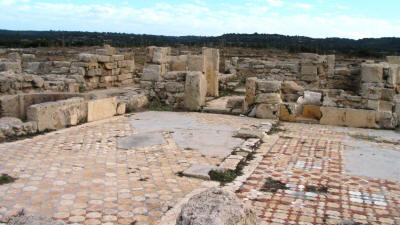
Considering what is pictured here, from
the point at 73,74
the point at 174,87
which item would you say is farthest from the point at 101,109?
the point at 73,74

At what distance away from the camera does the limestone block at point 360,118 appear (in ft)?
32.1

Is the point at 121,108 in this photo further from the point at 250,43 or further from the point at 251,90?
the point at 250,43

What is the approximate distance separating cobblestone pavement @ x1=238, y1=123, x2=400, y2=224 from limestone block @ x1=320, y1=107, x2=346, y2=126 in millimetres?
2825

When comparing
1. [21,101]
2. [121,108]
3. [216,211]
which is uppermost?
[21,101]

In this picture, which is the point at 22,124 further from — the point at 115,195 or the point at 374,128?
the point at 374,128

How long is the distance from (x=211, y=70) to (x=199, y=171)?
9590 millimetres

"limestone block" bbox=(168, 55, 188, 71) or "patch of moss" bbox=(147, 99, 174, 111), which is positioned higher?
"limestone block" bbox=(168, 55, 188, 71)

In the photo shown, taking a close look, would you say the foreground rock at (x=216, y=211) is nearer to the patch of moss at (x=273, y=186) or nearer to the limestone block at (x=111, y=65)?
the patch of moss at (x=273, y=186)

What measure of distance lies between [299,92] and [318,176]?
605 cm

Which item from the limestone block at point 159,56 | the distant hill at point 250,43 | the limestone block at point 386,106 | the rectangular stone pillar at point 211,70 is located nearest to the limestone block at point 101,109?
the limestone block at point 159,56

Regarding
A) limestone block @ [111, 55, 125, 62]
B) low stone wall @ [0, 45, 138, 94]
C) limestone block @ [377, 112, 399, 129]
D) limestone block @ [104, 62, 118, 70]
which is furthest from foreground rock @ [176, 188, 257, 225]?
limestone block @ [111, 55, 125, 62]

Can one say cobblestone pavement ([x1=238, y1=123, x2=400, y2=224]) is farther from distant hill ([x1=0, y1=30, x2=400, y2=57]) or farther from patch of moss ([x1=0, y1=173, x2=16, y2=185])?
distant hill ([x1=0, y1=30, x2=400, y2=57])

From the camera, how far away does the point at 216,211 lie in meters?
3.04

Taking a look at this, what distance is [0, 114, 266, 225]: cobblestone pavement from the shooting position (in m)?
4.26
